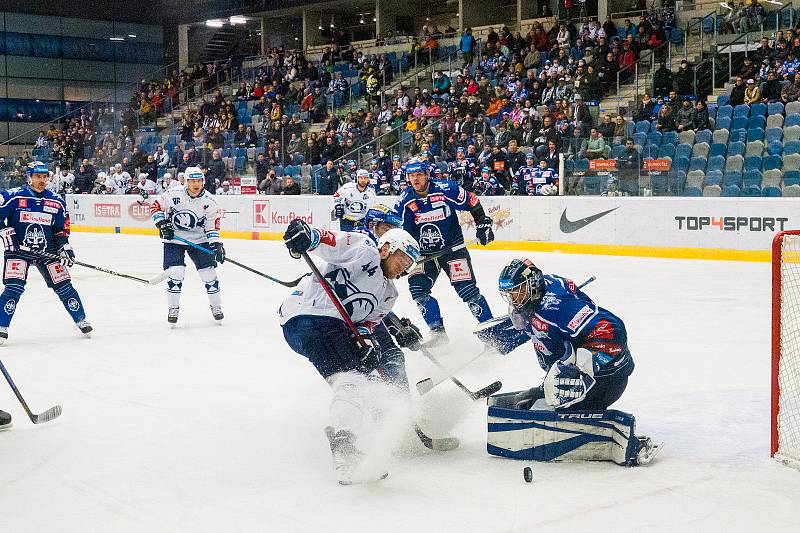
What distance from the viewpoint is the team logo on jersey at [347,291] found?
4.05m

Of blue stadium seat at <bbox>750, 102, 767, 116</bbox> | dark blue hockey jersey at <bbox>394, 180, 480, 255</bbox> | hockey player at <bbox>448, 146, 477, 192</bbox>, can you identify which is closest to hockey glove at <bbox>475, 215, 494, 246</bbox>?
dark blue hockey jersey at <bbox>394, 180, 480, 255</bbox>

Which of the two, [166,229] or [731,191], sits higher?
[731,191]

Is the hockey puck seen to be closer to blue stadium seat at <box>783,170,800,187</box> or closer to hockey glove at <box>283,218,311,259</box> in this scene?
hockey glove at <box>283,218,311,259</box>

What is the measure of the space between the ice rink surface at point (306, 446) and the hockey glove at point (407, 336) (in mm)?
345

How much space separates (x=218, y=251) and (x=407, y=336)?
3982 mm

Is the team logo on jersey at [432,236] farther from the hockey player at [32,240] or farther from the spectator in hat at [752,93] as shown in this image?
the spectator in hat at [752,93]

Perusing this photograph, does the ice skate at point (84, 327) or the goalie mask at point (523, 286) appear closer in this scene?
the goalie mask at point (523, 286)

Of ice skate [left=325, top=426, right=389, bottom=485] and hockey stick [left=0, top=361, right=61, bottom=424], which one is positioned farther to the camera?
hockey stick [left=0, top=361, right=61, bottom=424]

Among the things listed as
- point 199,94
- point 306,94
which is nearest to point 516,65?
Answer: point 306,94

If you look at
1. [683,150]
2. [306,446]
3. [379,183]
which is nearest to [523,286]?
[306,446]

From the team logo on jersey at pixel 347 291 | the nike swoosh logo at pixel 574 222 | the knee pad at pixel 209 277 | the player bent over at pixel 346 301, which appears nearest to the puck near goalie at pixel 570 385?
the player bent over at pixel 346 301

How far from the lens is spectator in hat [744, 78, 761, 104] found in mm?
13695

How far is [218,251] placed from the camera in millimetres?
7957

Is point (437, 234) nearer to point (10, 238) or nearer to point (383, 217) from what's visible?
point (383, 217)
